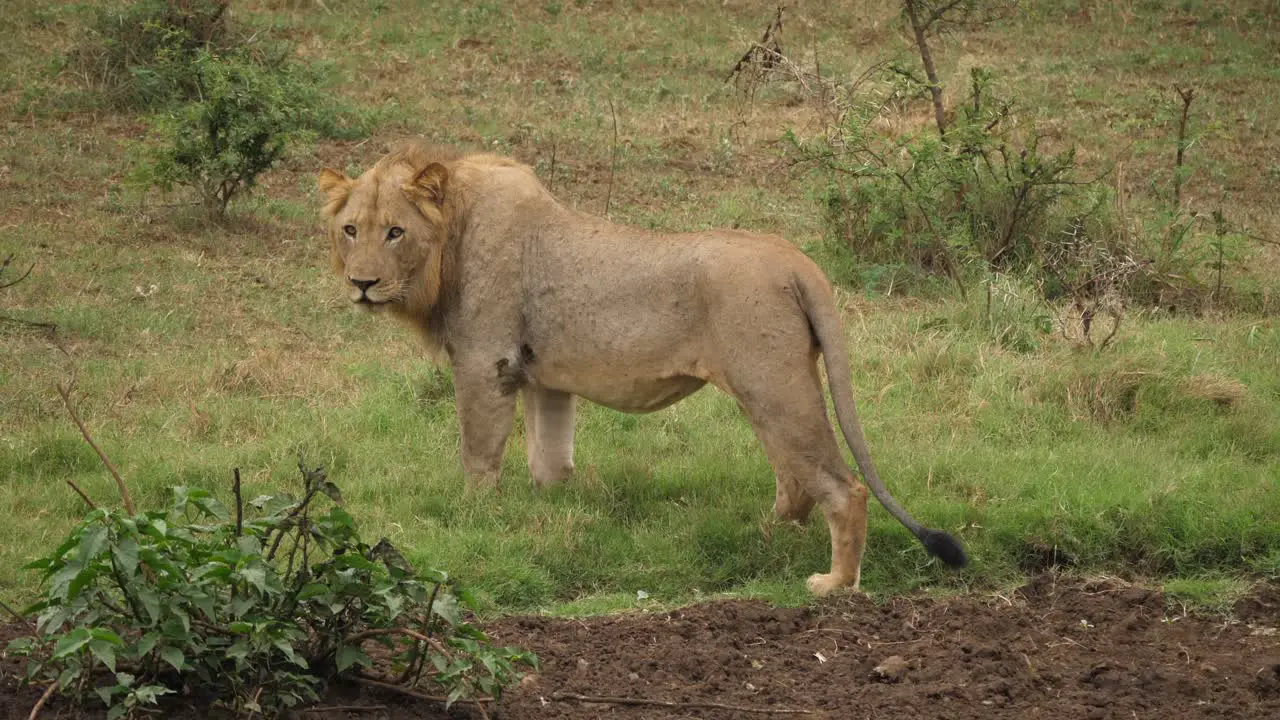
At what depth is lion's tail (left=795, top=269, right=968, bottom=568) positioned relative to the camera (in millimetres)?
5590

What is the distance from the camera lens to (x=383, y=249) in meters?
6.45

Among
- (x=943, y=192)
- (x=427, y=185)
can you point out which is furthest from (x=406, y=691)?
(x=943, y=192)

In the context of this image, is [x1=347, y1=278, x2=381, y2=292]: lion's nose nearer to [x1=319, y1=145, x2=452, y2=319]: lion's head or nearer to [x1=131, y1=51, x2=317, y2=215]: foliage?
[x1=319, y1=145, x2=452, y2=319]: lion's head

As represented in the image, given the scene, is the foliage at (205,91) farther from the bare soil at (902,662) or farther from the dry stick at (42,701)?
the dry stick at (42,701)

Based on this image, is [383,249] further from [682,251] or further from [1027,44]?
[1027,44]

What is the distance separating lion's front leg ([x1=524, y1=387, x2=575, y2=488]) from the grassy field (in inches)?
3.6

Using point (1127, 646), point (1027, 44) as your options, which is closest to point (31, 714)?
point (1127, 646)

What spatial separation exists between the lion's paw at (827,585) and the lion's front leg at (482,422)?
5.13 ft

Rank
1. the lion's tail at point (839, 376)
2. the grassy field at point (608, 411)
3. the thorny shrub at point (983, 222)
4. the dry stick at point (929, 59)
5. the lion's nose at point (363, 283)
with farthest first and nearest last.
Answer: the dry stick at point (929, 59) < the thorny shrub at point (983, 222) < the lion's nose at point (363, 283) < the grassy field at point (608, 411) < the lion's tail at point (839, 376)

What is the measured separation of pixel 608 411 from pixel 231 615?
402 cm

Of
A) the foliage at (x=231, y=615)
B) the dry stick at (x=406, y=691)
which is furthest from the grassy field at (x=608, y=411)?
the foliage at (x=231, y=615)

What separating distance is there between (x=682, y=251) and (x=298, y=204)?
6408 millimetres

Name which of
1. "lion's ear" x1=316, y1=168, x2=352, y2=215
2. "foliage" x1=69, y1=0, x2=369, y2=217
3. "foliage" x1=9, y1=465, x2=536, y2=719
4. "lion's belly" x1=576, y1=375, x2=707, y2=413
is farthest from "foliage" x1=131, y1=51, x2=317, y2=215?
"foliage" x1=9, y1=465, x2=536, y2=719

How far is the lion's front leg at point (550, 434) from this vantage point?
6719mm
